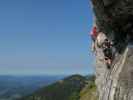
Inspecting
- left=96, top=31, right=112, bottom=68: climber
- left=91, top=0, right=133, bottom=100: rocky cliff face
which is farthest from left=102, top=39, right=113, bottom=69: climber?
left=91, top=0, right=133, bottom=100: rocky cliff face

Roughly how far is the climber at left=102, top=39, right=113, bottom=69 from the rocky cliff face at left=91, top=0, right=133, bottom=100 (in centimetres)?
93

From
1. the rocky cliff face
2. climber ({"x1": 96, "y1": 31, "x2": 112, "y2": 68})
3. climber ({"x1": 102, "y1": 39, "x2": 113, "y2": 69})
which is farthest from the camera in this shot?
climber ({"x1": 96, "y1": 31, "x2": 112, "y2": 68})

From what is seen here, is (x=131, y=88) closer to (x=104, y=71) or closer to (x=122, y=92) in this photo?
(x=122, y=92)

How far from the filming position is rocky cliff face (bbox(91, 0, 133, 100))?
28766 millimetres

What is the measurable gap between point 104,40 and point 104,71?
4210 mm

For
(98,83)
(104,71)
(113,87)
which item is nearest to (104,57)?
(104,71)

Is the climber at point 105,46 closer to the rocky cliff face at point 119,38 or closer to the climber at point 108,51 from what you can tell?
the climber at point 108,51

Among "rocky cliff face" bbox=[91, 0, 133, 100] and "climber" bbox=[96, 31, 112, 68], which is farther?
"climber" bbox=[96, 31, 112, 68]

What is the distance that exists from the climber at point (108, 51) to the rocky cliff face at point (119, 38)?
0.93 metres

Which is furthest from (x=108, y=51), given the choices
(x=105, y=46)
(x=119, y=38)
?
(x=119, y=38)

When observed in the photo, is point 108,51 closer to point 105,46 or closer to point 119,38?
point 105,46

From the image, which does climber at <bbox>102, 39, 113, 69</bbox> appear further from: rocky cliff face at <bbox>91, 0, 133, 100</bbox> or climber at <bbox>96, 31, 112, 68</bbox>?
rocky cliff face at <bbox>91, 0, 133, 100</bbox>

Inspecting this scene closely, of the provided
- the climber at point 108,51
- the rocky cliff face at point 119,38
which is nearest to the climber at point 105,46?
the climber at point 108,51

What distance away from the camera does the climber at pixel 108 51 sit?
116ft
